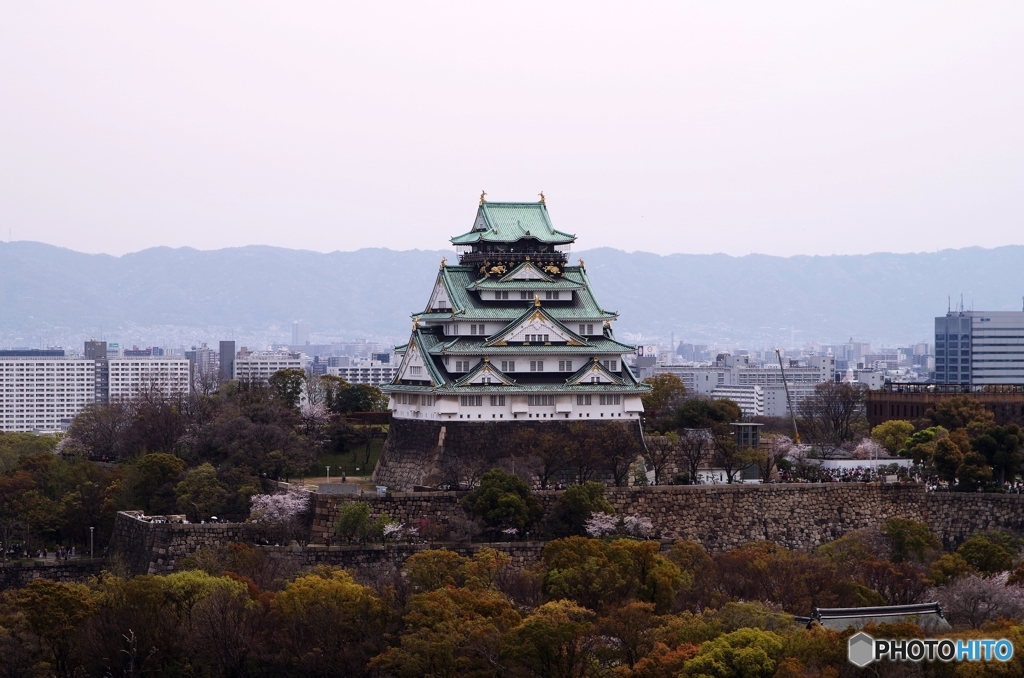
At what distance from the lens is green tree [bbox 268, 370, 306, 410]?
79.6 metres

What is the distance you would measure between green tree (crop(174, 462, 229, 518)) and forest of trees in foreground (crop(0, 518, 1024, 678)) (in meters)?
4.68

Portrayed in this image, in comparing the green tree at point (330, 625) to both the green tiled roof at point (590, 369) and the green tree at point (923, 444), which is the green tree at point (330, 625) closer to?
the green tiled roof at point (590, 369)

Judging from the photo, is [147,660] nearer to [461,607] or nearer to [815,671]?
[461,607]

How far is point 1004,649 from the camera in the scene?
3991 centimetres

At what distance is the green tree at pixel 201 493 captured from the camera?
61.0m

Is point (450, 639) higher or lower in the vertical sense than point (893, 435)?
lower

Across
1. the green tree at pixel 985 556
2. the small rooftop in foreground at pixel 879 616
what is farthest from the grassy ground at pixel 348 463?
the small rooftop in foreground at pixel 879 616

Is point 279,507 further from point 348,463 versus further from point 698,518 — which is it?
point 698,518

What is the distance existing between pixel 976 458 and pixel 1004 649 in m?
24.7

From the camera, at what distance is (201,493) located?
6134cm

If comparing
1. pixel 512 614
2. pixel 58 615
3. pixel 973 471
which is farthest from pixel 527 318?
pixel 58 615

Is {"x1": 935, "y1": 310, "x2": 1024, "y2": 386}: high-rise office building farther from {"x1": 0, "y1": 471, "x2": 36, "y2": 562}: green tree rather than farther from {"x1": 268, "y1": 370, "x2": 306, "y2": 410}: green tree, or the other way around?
{"x1": 0, "y1": 471, "x2": 36, "y2": 562}: green tree

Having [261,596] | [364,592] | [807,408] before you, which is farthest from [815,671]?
[807,408]

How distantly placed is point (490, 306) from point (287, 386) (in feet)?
59.4
